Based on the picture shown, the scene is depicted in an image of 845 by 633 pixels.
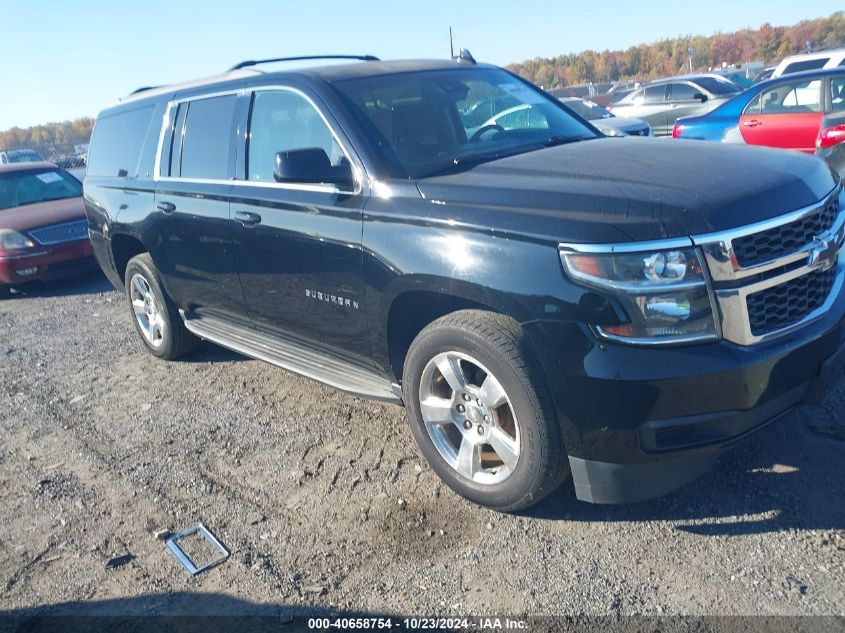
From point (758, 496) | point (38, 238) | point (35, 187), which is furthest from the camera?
point (35, 187)

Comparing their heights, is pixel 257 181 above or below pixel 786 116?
above

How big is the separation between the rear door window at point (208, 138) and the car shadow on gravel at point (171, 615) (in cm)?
256

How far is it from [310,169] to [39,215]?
23.9 ft

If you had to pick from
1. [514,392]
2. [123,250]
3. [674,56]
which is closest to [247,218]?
[514,392]

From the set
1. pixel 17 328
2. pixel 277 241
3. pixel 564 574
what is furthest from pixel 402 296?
pixel 17 328

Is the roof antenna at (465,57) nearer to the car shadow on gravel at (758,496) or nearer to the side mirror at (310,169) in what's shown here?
the side mirror at (310,169)

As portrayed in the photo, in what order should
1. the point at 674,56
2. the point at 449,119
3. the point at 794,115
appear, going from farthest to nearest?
the point at 674,56, the point at 794,115, the point at 449,119

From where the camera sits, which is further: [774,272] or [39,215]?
[39,215]

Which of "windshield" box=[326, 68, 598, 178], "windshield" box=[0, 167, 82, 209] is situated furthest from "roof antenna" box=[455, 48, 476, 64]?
"windshield" box=[0, 167, 82, 209]

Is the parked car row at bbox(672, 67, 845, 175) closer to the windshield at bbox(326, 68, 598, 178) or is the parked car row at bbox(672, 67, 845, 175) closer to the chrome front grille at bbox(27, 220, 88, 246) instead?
the windshield at bbox(326, 68, 598, 178)

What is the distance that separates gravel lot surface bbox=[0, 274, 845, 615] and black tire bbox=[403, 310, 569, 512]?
176mm

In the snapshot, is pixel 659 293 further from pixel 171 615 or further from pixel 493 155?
pixel 171 615

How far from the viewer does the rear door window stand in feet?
15.1

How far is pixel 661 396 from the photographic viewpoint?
268cm
